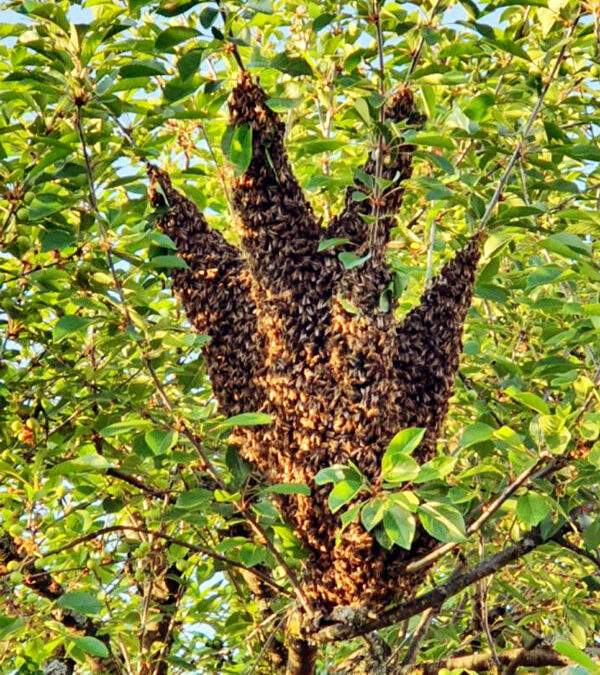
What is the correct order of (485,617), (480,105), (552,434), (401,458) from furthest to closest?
(485,617) < (480,105) < (552,434) < (401,458)

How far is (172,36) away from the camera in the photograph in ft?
7.91

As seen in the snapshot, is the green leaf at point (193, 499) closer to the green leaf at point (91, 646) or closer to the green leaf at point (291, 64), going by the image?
the green leaf at point (91, 646)

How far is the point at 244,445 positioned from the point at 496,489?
95 cm

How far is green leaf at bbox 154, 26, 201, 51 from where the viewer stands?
2.39 meters

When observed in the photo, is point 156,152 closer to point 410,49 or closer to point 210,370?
point 210,370

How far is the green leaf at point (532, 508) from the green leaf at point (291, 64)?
49.5 inches

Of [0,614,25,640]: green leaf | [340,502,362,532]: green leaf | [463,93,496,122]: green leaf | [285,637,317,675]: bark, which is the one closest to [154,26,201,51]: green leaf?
[463,93,496,122]: green leaf

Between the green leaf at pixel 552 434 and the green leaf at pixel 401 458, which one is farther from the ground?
the green leaf at pixel 401 458

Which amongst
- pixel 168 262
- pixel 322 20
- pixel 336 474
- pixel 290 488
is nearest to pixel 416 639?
pixel 290 488

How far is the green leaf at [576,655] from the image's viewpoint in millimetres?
1390

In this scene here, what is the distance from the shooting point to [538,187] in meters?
2.82

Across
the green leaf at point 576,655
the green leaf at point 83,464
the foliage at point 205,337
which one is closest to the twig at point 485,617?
the foliage at point 205,337

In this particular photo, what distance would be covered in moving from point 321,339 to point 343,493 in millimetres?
524

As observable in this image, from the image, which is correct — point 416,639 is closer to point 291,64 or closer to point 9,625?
point 9,625
